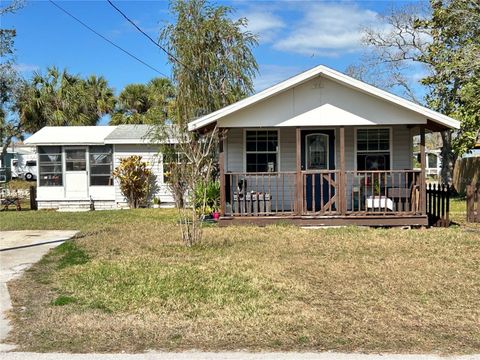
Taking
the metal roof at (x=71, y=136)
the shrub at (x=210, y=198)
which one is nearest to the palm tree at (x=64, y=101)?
the metal roof at (x=71, y=136)

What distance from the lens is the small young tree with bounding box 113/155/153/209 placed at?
1884 centimetres

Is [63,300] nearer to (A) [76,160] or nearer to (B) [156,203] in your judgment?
(B) [156,203]

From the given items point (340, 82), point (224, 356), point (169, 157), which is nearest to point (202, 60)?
point (169, 157)

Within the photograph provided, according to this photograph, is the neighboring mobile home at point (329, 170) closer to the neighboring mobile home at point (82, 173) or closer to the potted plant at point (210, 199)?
the potted plant at point (210, 199)

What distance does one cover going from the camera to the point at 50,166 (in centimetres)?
1972

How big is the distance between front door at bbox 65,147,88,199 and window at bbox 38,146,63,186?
0.31 metres

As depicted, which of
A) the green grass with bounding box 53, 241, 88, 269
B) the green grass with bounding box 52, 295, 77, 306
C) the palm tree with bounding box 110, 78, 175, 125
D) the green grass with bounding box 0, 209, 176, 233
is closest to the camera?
the green grass with bounding box 52, 295, 77, 306

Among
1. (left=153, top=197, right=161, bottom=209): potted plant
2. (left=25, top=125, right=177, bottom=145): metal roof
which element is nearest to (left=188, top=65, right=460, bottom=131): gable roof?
(left=25, top=125, right=177, bottom=145): metal roof

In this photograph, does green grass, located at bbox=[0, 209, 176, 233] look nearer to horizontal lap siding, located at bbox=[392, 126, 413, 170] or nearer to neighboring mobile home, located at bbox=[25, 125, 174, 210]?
neighboring mobile home, located at bbox=[25, 125, 174, 210]

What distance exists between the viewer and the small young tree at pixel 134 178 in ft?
61.8

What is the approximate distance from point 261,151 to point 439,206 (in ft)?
16.2

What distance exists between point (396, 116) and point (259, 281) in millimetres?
7361

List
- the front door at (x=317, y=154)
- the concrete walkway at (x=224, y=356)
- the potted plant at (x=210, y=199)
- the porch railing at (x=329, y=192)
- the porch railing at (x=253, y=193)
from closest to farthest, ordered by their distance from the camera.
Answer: the concrete walkway at (x=224, y=356), the porch railing at (x=329, y=192), the porch railing at (x=253, y=193), the front door at (x=317, y=154), the potted plant at (x=210, y=199)

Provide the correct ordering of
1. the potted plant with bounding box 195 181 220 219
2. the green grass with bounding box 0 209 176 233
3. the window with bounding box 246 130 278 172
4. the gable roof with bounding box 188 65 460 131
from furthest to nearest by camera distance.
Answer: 1. the potted plant with bounding box 195 181 220 219
2. the window with bounding box 246 130 278 172
3. the green grass with bounding box 0 209 176 233
4. the gable roof with bounding box 188 65 460 131
